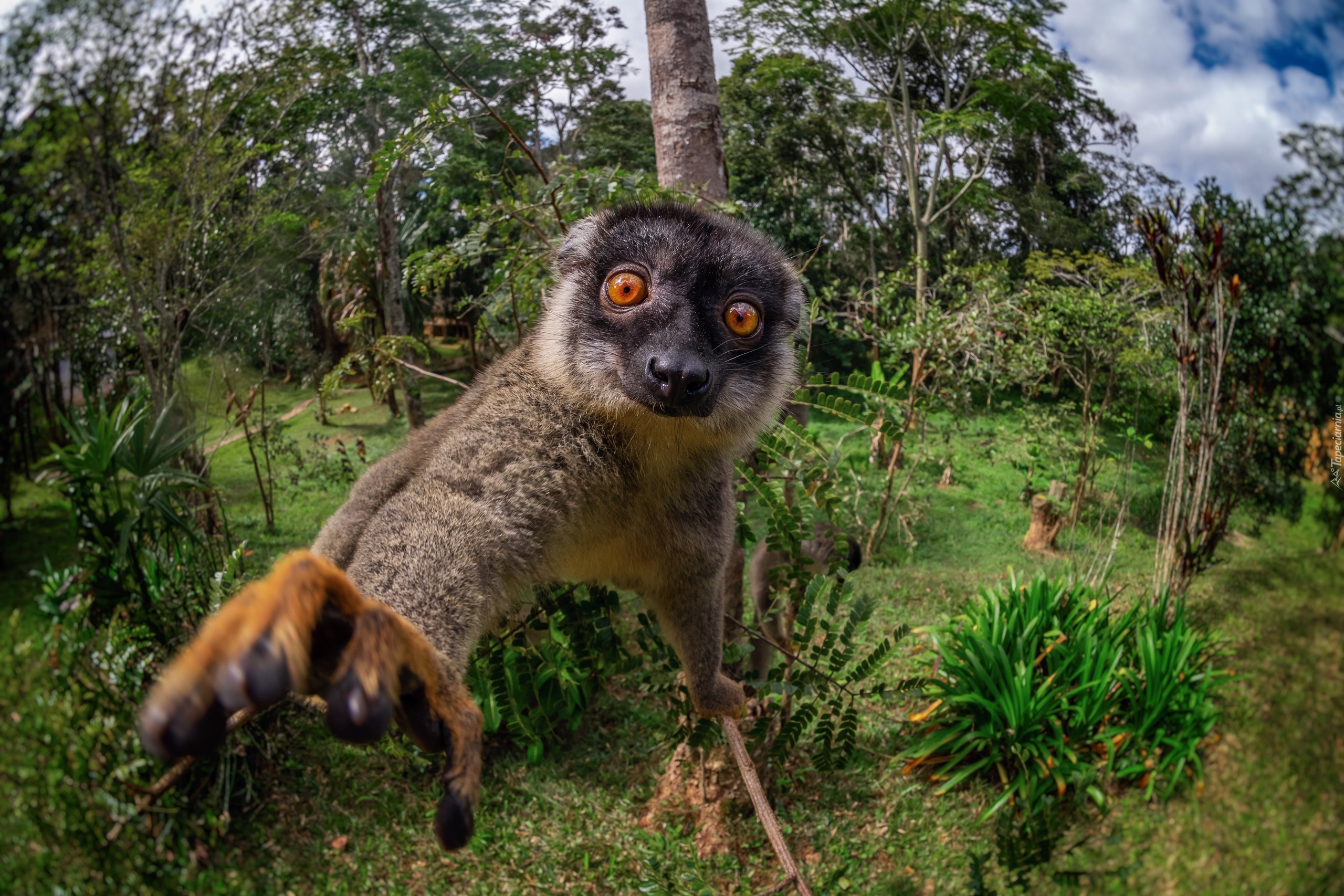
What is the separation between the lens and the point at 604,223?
1544mm

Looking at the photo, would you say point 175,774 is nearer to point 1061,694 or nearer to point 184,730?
point 184,730

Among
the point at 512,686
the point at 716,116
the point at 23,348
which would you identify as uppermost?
the point at 716,116

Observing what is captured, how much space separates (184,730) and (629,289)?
1.01 m

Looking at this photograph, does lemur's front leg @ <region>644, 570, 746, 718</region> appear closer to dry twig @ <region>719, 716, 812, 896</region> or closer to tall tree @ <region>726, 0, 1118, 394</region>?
dry twig @ <region>719, 716, 812, 896</region>

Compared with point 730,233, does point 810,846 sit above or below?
below

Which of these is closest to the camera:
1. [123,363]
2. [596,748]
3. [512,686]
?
[512,686]

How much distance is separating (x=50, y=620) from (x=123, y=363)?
791mm

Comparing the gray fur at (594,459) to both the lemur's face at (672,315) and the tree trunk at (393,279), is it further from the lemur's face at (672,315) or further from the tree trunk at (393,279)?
the tree trunk at (393,279)

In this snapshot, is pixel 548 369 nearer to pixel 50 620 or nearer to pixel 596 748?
pixel 50 620

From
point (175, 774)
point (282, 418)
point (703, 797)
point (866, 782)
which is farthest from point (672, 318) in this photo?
point (866, 782)

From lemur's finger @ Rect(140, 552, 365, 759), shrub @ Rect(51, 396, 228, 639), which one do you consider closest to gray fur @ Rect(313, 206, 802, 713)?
lemur's finger @ Rect(140, 552, 365, 759)

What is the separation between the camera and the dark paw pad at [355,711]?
68 centimetres

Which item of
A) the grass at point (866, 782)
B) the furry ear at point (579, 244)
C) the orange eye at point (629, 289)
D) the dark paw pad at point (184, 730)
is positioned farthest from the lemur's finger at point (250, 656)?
the grass at point (866, 782)

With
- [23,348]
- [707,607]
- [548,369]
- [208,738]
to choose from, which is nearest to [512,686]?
[707,607]
